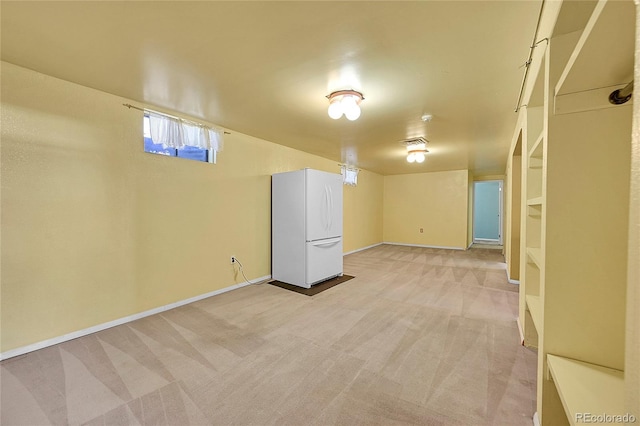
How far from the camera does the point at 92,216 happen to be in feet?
8.01

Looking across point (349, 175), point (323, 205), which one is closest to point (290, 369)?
point (323, 205)

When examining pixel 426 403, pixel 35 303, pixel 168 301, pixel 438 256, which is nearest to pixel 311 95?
pixel 426 403

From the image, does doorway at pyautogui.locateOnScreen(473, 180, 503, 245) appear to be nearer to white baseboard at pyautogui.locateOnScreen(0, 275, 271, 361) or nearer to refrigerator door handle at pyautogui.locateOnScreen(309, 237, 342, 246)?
refrigerator door handle at pyautogui.locateOnScreen(309, 237, 342, 246)

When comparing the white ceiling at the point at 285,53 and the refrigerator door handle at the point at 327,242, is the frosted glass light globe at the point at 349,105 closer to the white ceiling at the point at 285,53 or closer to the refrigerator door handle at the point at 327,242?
the white ceiling at the point at 285,53

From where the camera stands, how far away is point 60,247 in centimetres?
227

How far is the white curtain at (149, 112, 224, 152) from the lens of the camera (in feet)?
9.33

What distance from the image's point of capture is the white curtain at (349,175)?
6.12 metres

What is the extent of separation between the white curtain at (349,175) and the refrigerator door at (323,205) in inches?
73.9

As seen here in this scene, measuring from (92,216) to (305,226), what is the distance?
238cm

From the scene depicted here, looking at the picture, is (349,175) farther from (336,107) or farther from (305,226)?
(336,107)

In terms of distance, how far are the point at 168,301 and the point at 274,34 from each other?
118 inches

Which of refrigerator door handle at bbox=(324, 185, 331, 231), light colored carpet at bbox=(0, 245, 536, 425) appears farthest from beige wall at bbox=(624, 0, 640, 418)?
refrigerator door handle at bbox=(324, 185, 331, 231)

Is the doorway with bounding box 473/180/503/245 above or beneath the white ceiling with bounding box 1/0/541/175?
beneath

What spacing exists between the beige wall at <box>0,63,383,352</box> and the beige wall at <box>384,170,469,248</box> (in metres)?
5.75
